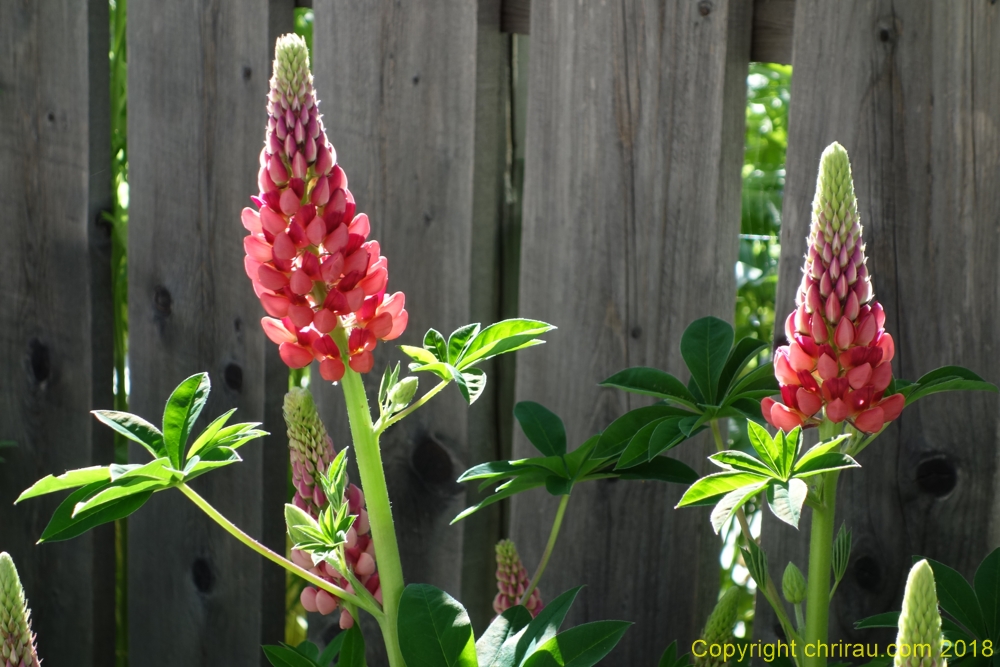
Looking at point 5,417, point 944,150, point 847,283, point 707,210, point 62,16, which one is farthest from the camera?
point 5,417

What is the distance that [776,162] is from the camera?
242 centimetres

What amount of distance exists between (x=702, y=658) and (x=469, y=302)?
769 mm

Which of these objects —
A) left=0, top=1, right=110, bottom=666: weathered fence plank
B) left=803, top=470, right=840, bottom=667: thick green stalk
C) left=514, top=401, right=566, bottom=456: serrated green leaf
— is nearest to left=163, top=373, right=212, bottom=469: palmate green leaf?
left=514, top=401, right=566, bottom=456: serrated green leaf

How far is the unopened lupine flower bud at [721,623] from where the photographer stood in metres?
1.04

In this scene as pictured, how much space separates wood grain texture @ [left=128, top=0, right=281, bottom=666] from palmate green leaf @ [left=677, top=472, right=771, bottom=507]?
1.17m

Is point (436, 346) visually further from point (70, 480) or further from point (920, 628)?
point (920, 628)

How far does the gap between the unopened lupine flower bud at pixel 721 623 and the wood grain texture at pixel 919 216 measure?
422 mm

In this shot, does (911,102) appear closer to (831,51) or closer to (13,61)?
(831,51)

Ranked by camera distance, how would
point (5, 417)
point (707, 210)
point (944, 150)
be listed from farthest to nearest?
1. point (5, 417)
2. point (707, 210)
3. point (944, 150)

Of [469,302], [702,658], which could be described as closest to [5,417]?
[469,302]

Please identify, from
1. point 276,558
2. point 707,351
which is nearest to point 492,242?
point 707,351

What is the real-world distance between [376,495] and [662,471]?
403 mm

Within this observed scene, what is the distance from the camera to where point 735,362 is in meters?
1.20

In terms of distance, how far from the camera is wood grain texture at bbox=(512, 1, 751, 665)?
140 cm
